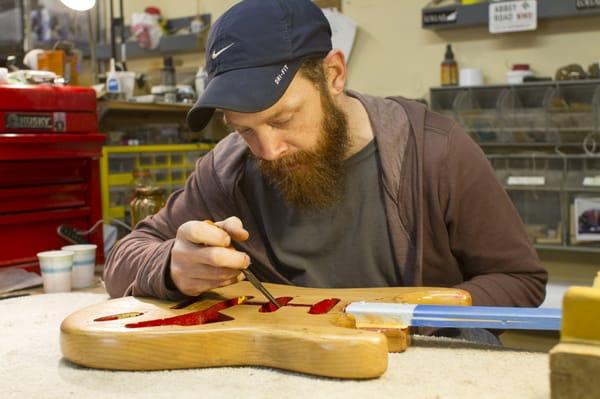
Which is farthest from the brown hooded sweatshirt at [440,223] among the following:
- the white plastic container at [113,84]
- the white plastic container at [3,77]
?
the white plastic container at [113,84]

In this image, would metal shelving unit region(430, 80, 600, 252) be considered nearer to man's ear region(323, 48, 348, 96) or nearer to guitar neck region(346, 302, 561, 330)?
man's ear region(323, 48, 348, 96)

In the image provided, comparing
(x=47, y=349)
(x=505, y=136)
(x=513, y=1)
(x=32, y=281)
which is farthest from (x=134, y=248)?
(x=513, y=1)

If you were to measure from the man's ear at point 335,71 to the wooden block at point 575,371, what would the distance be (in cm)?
73

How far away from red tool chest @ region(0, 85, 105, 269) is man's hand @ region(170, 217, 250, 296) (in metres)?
0.71

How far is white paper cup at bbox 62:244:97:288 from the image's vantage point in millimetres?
1568

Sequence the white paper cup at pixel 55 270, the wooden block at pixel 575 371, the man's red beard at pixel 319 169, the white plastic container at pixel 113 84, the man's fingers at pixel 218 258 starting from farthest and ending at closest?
→ the white plastic container at pixel 113 84, the white paper cup at pixel 55 270, the man's red beard at pixel 319 169, the man's fingers at pixel 218 258, the wooden block at pixel 575 371

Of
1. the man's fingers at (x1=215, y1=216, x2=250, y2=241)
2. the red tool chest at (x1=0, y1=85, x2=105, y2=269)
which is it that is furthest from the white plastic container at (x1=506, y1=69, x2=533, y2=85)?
the man's fingers at (x1=215, y1=216, x2=250, y2=241)

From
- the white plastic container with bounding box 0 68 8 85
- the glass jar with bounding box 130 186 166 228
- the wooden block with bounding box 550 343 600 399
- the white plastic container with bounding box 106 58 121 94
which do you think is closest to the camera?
the wooden block with bounding box 550 343 600 399

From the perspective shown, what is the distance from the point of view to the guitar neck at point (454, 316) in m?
0.80

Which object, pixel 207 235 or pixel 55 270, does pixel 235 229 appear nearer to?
pixel 207 235

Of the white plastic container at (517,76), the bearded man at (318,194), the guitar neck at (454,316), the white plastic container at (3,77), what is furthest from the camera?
the white plastic container at (517,76)

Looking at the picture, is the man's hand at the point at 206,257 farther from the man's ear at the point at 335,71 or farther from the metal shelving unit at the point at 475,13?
the metal shelving unit at the point at 475,13

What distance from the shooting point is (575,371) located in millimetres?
627

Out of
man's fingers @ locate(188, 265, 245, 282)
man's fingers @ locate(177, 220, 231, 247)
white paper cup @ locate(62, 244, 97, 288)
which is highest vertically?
man's fingers @ locate(177, 220, 231, 247)
